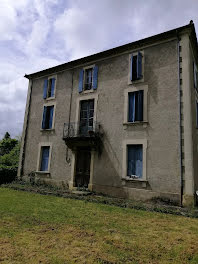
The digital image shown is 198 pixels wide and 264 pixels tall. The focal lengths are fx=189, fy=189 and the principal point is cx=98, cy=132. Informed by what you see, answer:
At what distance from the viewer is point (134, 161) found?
940cm

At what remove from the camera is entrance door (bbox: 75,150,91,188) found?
431 inches

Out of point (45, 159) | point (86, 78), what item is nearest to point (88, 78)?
point (86, 78)

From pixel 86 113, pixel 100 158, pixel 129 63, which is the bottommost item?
pixel 100 158

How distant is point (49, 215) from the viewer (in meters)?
5.98

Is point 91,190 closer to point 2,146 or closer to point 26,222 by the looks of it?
point 26,222

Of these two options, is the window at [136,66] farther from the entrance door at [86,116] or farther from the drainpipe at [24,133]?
the drainpipe at [24,133]

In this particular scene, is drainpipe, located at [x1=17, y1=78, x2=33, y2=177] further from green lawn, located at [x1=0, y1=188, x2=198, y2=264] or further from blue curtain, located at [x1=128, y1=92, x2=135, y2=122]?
blue curtain, located at [x1=128, y1=92, x2=135, y2=122]

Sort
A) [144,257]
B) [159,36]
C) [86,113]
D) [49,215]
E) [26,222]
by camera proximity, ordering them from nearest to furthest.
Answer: [144,257], [26,222], [49,215], [159,36], [86,113]

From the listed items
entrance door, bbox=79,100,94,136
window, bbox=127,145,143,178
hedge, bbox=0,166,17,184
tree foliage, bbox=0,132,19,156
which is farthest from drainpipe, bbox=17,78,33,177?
tree foliage, bbox=0,132,19,156

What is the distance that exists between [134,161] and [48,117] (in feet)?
23.0

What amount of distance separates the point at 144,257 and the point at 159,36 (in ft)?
31.7

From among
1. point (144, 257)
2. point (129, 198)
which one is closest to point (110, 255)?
point (144, 257)

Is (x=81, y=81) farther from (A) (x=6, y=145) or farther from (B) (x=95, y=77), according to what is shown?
(A) (x=6, y=145)

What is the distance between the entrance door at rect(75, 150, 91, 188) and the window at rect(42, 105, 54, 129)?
10.5 ft
